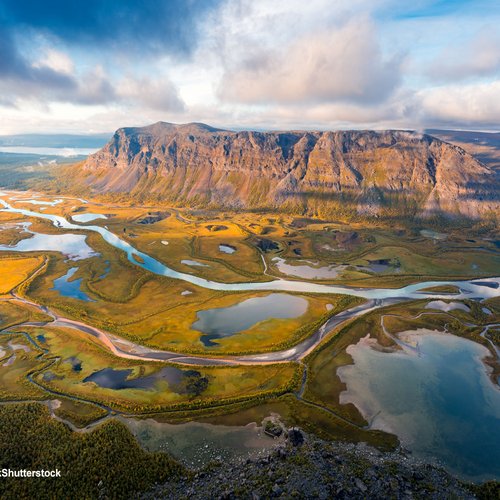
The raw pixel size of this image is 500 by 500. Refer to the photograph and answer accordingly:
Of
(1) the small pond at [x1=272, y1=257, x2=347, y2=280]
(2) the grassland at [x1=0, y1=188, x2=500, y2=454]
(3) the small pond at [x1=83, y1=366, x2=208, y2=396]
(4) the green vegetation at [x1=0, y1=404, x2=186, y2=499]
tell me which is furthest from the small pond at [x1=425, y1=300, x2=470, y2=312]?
(4) the green vegetation at [x1=0, y1=404, x2=186, y2=499]

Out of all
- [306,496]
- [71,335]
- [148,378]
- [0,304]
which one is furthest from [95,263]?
[306,496]

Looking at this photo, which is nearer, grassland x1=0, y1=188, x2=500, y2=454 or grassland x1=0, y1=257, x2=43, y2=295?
grassland x1=0, y1=188, x2=500, y2=454

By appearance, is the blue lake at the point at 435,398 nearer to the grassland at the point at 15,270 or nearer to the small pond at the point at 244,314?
the small pond at the point at 244,314

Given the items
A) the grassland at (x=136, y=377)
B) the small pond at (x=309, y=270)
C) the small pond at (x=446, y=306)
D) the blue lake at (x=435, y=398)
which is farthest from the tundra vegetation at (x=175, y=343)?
the blue lake at (x=435, y=398)

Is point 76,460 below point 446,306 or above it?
above

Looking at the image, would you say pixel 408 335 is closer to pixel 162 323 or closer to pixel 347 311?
pixel 347 311

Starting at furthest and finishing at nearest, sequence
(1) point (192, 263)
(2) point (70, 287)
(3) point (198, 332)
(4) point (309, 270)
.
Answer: (1) point (192, 263) → (4) point (309, 270) → (2) point (70, 287) → (3) point (198, 332)

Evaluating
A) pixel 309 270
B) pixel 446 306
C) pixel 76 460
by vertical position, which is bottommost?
pixel 309 270

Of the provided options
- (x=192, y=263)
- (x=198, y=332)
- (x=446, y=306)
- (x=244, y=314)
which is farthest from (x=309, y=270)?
(x=198, y=332)

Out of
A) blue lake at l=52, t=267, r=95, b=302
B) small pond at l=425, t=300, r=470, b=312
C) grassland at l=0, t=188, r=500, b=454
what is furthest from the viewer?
blue lake at l=52, t=267, r=95, b=302

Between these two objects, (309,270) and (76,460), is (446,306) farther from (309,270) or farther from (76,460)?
(76,460)

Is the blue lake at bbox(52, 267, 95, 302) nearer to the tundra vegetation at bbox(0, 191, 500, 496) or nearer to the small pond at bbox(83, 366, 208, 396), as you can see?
the tundra vegetation at bbox(0, 191, 500, 496)
